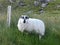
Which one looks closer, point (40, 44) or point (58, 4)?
point (40, 44)

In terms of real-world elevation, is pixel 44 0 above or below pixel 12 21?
above

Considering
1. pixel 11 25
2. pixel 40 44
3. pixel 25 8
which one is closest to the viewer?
pixel 40 44

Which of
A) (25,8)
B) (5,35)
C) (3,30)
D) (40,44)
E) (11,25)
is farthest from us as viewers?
(25,8)

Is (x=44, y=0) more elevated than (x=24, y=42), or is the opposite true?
(x=44, y=0)

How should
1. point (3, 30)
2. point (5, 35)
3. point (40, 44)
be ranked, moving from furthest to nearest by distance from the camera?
point (3, 30), point (5, 35), point (40, 44)

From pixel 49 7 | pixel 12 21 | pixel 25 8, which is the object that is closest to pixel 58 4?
pixel 49 7

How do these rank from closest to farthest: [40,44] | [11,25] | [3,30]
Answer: [40,44] → [3,30] → [11,25]

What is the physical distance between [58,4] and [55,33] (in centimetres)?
9732

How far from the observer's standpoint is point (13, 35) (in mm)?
9672

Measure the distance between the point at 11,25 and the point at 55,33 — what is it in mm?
2408

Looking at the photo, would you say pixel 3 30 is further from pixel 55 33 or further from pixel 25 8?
pixel 25 8

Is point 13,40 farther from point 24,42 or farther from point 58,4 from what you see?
point 58,4

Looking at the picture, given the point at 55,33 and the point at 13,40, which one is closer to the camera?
the point at 13,40

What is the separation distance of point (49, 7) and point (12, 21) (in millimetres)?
94379
